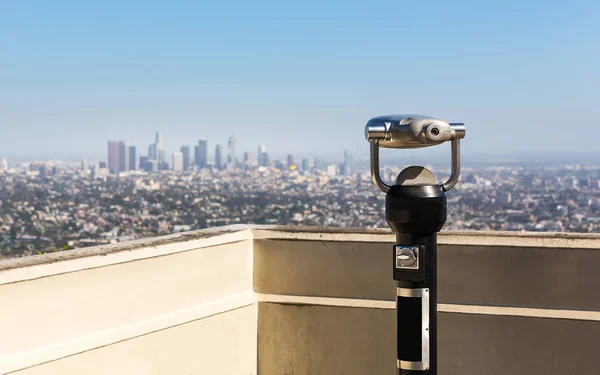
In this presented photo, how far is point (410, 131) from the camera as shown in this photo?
2.85 m

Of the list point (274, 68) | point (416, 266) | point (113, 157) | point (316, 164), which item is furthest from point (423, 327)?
point (274, 68)

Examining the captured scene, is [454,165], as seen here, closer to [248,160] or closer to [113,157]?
[113,157]

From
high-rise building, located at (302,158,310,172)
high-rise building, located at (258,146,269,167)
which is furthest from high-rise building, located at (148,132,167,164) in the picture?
high-rise building, located at (302,158,310,172)

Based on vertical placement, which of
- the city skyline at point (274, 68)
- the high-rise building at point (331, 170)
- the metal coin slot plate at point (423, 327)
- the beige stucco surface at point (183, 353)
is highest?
the city skyline at point (274, 68)

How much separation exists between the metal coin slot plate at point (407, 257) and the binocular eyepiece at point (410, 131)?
0.38 m

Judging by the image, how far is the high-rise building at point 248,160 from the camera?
136 ft

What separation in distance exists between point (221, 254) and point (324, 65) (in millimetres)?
51244

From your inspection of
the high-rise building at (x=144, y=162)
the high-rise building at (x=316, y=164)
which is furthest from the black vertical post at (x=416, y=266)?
the high-rise building at (x=144, y=162)

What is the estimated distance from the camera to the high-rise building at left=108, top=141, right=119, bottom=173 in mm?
39125

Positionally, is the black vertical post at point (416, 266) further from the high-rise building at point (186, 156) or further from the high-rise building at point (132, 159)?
the high-rise building at point (186, 156)

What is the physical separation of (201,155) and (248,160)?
8.38 feet

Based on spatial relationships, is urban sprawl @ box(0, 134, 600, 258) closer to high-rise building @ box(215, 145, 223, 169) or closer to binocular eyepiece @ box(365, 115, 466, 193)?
high-rise building @ box(215, 145, 223, 169)

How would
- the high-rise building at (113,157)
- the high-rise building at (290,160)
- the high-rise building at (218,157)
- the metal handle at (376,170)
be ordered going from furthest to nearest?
the high-rise building at (218,157) → the high-rise building at (113,157) → the high-rise building at (290,160) → the metal handle at (376,170)

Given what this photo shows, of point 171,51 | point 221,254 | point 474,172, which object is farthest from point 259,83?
point 221,254
